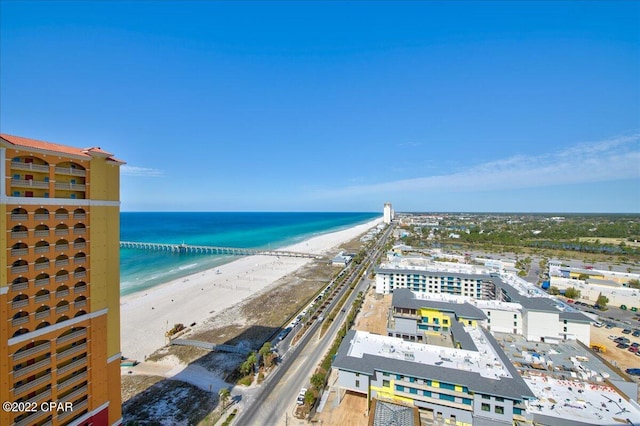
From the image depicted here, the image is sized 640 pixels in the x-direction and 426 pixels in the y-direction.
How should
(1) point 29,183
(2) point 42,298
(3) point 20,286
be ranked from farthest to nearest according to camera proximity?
1. (2) point 42,298
2. (1) point 29,183
3. (3) point 20,286

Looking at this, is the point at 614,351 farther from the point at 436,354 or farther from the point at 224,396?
the point at 224,396

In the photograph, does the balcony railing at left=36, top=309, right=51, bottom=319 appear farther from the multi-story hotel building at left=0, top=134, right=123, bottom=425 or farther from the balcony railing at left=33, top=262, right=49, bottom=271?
the balcony railing at left=33, top=262, right=49, bottom=271

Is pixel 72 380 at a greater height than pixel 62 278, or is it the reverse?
pixel 62 278

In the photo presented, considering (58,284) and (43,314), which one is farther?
(58,284)

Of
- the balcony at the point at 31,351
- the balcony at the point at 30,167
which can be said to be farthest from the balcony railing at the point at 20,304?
the balcony at the point at 30,167

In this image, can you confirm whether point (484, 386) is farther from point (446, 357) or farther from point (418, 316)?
point (418, 316)

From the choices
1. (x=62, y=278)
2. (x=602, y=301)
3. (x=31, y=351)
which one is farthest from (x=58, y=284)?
(x=602, y=301)
